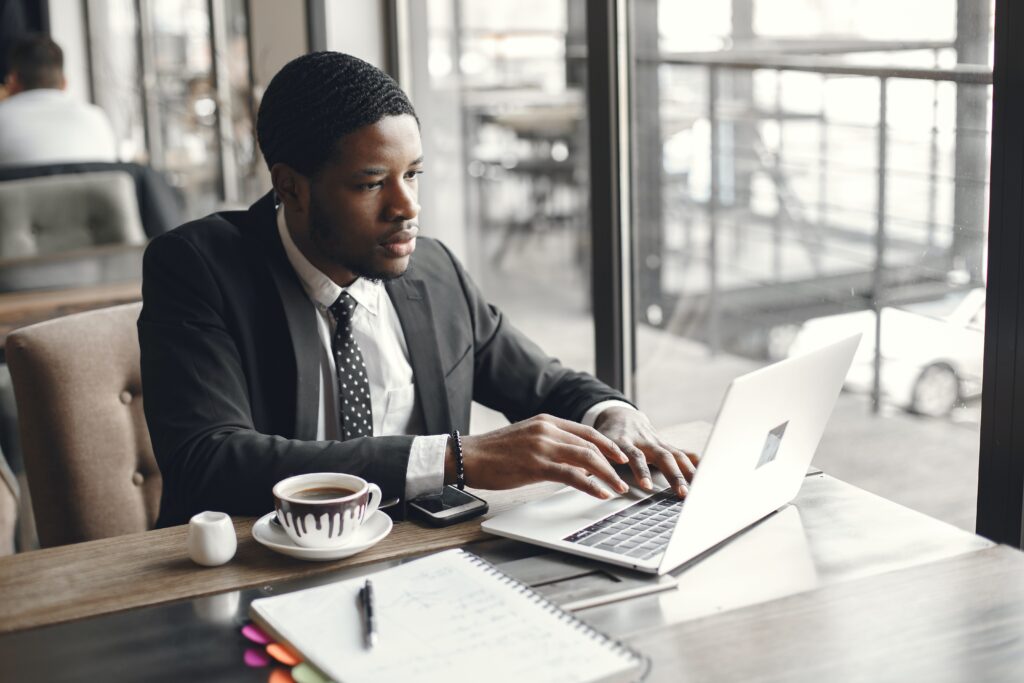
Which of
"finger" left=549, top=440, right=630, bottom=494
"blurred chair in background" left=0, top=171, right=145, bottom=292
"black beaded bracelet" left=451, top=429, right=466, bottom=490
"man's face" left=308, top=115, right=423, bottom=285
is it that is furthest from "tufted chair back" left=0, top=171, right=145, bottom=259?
"finger" left=549, top=440, right=630, bottom=494

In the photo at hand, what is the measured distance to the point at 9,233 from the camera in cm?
347

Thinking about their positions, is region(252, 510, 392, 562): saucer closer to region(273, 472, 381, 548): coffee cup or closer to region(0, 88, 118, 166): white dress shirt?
region(273, 472, 381, 548): coffee cup

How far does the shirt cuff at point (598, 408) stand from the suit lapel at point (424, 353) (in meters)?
0.22

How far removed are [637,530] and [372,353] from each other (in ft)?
1.93

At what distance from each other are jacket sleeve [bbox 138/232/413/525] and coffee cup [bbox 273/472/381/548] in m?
0.10

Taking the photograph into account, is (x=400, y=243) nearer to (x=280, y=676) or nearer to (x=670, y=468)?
(x=670, y=468)

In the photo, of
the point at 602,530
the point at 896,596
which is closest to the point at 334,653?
the point at 602,530

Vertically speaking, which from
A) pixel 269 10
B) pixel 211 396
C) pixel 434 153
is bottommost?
pixel 211 396

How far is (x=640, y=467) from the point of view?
142cm

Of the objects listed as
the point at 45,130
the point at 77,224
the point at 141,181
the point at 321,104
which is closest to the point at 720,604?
the point at 321,104

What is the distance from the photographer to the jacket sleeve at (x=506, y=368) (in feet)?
6.10

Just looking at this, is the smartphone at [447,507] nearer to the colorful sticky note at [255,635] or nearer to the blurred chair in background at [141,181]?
the colorful sticky note at [255,635]

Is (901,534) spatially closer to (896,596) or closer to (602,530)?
(896,596)

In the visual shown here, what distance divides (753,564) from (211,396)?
2.47 feet
